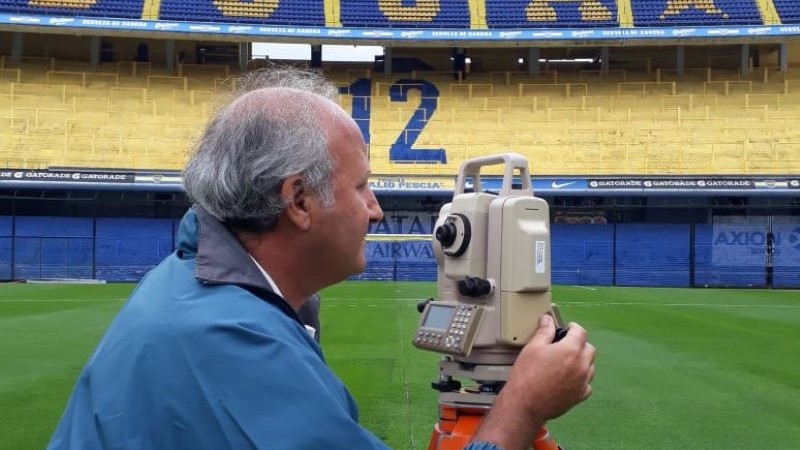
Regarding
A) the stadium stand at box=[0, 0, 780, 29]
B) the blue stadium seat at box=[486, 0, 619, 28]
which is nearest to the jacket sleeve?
the stadium stand at box=[0, 0, 780, 29]

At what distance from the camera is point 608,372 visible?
8812 millimetres

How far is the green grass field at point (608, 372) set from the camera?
5.96 meters

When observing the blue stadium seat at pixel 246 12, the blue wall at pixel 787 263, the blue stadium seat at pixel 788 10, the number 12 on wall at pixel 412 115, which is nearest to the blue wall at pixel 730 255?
the blue wall at pixel 787 263

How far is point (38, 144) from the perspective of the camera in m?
30.7

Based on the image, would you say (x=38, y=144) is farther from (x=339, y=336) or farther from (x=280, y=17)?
(x=339, y=336)

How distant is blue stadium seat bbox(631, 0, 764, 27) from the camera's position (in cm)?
3216

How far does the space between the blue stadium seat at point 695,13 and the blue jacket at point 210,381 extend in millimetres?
33587

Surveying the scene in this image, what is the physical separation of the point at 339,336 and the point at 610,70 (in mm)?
26482

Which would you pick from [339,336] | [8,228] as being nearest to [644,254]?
[339,336]

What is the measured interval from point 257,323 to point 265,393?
123 mm

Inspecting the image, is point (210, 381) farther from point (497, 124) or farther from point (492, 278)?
point (497, 124)

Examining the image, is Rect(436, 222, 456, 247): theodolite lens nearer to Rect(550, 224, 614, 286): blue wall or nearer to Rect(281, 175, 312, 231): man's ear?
Rect(281, 175, 312, 231): man's ear

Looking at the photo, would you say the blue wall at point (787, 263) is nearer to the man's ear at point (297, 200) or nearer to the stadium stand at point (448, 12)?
the stadium stand at point (448, 12)

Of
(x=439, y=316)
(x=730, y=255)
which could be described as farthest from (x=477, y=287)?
(x=730, y=255)
